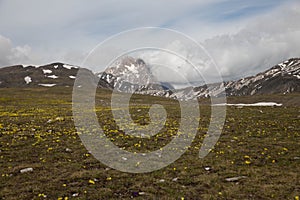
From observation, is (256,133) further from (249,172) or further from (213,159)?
(249,172)

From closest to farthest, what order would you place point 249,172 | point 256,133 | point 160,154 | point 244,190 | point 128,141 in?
point 244,190, point 249,172, point 160,154, point 128,141, point 256,133

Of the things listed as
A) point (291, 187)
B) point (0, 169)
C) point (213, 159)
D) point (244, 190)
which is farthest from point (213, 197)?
point (0, 169)

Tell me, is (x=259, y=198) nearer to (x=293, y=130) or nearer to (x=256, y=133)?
(x=256, y=133)

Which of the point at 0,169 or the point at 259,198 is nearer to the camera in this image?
the point at 259,198

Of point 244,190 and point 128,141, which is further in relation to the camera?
point 128,141

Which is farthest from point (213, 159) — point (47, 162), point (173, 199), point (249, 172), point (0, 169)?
point (0, 169)

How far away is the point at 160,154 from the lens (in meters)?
20.6

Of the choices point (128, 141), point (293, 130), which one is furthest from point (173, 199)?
point (293, 130)

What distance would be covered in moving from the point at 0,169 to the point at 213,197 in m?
12.3

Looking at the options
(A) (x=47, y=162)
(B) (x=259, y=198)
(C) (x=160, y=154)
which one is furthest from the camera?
(C) (x=160, y=154)

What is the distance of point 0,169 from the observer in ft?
55.3

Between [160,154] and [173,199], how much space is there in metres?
7.89

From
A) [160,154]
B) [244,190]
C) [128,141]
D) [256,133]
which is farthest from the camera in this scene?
[256,133]

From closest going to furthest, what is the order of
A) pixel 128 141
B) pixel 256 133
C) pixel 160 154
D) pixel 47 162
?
1. pixel 47 162
2. pixel 160 154
3. pixel 128 141
4. pixel 256 133
